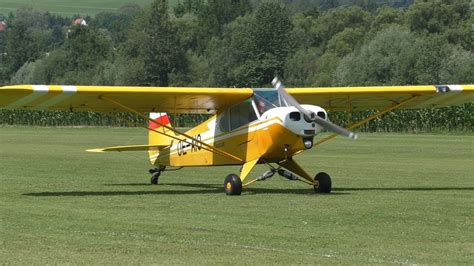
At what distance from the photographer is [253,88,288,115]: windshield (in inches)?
758

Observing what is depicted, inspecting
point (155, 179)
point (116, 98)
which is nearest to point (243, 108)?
point (116, 98)

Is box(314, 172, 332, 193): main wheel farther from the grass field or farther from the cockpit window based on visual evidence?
the cockpit window

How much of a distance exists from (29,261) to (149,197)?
26.0 ft

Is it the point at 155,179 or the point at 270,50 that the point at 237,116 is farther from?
the point at 270,50

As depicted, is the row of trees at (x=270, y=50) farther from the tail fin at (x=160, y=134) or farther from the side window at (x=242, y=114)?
the side window at (x=242, y=114)

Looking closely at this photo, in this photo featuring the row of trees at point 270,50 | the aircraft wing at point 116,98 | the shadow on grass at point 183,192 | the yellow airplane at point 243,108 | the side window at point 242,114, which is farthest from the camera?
the row of trees at point 270,50

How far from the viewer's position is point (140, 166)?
29.7m

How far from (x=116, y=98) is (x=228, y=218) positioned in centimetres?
564

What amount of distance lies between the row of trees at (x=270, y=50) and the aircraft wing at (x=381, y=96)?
197 feet

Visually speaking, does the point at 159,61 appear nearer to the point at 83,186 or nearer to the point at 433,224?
the point at 83,186

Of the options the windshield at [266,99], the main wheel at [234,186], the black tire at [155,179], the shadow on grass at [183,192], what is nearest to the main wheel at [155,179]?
the black tire at [155,179]

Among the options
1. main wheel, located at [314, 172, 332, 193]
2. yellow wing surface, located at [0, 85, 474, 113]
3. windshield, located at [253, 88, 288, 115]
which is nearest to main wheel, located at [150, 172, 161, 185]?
yellow wing surface, located at [0, 85, 474, 113]

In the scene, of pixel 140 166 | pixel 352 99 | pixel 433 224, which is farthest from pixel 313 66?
pixel 433 224

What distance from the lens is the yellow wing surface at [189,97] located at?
19.0 m
